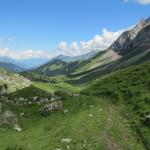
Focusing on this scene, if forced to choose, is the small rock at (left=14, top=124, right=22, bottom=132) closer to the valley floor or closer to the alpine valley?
the alpine valley

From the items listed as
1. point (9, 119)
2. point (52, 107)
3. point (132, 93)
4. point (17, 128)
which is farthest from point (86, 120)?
point (132, 93)

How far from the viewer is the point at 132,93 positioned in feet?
265

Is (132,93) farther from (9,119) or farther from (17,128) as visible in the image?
(9,119)

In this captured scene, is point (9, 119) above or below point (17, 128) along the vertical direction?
above

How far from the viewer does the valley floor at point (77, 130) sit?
53375 millimetres

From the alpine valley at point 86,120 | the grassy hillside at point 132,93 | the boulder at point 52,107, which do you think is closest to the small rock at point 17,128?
the alpine valley at point 86,120

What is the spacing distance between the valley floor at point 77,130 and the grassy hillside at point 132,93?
1.87 meters

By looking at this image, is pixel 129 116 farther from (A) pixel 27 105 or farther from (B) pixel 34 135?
(A) pixel 27 105

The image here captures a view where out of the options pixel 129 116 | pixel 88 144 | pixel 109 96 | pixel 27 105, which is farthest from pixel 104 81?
pixel 88 144

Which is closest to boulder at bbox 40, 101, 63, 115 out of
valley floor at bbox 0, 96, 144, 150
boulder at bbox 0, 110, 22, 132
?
valley floor at bbox 0, 96, 144, 150

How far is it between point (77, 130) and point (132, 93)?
86.5ft

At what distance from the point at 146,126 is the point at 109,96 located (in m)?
25.5

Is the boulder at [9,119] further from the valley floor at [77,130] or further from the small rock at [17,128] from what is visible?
the valley floor at [77,130]

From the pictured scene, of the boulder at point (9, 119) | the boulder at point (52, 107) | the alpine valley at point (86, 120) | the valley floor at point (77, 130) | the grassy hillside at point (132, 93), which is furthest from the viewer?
the boulder at point (52, 107)
